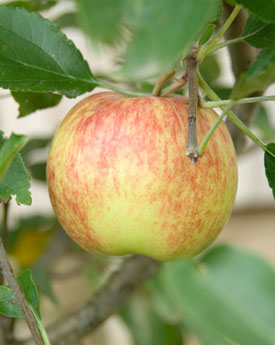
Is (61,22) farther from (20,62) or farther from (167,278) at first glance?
(167,278)

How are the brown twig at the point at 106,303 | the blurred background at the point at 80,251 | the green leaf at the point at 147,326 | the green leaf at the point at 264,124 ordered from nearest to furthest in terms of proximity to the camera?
→ 1. the brown twig at the point at 106,303
2. the green leaf at the point at 264,124
3. the green leaf at the point at 147,326
4. the blurred background at the point at 80,251

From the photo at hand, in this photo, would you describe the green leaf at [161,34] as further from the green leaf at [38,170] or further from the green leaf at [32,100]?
the green leaf at [38,170]

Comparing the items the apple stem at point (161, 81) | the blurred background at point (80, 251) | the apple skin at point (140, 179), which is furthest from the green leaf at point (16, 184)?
the blurred background at point (80, 251)

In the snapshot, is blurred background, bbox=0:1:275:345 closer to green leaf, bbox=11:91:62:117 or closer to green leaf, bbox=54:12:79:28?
green leaf, bbox=54:12:79:28

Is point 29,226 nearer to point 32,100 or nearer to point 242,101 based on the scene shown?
point 32,100

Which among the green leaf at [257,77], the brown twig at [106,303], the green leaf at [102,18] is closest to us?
the green leaf at [102,18]

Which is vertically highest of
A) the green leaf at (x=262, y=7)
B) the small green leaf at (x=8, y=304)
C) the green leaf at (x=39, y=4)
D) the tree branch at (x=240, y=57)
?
the green leaf at (x=39, y=4)

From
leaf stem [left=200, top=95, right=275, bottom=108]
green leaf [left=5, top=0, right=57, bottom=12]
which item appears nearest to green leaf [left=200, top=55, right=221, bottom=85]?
green leaf [left=5, top=0, right=57, bottom=12]
